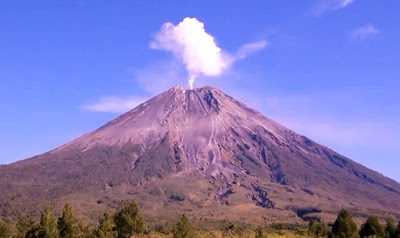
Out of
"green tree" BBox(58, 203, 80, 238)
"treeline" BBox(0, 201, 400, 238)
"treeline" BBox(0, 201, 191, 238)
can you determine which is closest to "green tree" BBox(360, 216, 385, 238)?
"treeline" BBox(0, 201, 400, 238)

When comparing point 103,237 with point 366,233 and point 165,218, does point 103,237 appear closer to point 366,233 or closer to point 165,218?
point 366,233

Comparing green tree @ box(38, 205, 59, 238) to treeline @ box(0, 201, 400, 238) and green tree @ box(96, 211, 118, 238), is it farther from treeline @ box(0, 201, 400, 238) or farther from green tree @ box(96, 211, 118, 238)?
green tree @ box(96, 211, 118, 238)

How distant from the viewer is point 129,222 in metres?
55.5

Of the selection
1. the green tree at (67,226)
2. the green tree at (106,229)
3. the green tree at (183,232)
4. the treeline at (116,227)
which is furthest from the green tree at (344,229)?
the green tree at (67,226)

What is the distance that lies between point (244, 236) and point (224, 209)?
13179 centimetres

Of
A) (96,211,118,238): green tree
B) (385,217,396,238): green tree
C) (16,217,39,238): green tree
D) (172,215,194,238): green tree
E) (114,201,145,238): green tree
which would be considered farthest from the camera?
(385,217,396,238): green tree

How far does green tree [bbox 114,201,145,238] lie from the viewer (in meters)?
55.8

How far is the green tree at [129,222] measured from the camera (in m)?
55.8

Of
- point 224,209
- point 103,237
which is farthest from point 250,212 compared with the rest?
point 103,237

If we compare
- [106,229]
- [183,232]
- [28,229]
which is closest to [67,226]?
[28,229]

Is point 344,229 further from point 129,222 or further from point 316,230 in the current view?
point 129,222

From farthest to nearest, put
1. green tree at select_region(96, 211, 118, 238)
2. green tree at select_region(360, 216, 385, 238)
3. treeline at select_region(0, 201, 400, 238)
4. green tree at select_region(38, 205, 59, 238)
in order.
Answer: green tree at select_region(360, 216, 385, 238) → treeline at select_region(0, 201, 400, 238) → green tree at select_region(38, 205, 59, 238) → green tree at select_region(96, 211, 118, 238)

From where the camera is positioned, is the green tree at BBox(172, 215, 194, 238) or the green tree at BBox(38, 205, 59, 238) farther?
the green tree at BBox(172, 215, 194, 238)

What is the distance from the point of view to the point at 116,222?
56.8 meters
